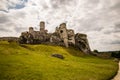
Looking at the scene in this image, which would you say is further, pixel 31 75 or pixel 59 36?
pixel 59 36

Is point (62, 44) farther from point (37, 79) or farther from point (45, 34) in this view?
point (37, 79)

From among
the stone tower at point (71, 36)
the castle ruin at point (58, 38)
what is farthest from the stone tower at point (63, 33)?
the stone tower at point (71, 36)

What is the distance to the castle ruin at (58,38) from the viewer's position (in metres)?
136

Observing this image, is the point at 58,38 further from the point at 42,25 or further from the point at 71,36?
the point at 42,25

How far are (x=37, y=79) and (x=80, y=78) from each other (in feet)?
31.1

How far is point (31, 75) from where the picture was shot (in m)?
35.8

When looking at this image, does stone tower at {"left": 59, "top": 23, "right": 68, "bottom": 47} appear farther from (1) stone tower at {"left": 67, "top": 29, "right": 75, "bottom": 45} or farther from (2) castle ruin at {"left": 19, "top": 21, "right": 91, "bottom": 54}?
(1) stone tower at {"left": 67, "top": 29, "right": 75, "bottom": 45}

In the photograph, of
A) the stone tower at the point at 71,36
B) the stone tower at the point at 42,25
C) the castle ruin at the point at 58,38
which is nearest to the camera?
the castle ruin at the point at 58,38

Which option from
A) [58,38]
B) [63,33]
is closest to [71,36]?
[63,33]

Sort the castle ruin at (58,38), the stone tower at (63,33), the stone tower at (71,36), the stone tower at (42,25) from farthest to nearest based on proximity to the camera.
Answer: the stone tower at (42,25)
the stone tower at (71,36)
the stone tower at (63,33)
the castle ruin at (58,38)

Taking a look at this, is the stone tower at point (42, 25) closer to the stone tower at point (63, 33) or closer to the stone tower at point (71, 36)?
the stone tower at point (63, 33)

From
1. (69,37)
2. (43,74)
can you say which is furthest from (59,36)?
(43,74)

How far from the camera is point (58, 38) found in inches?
5404

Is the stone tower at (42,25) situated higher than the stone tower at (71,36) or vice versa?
the stone tower at (42,25)
